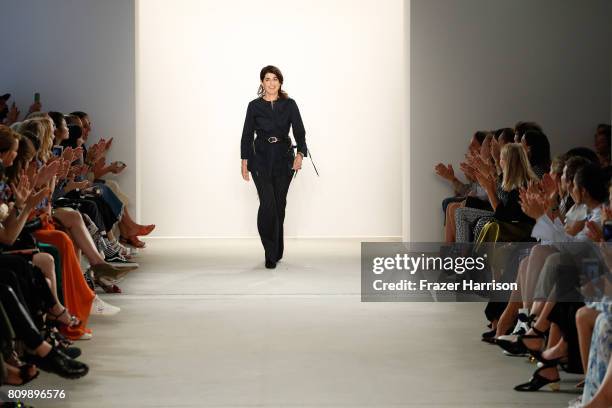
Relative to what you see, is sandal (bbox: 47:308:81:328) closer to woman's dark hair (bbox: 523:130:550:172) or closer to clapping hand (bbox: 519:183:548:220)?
clapping hand (bbox: 519:183:548:220)

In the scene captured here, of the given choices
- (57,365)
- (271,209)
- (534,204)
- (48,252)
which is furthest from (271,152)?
(57,365)

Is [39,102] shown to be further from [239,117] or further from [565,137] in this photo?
[565,137]

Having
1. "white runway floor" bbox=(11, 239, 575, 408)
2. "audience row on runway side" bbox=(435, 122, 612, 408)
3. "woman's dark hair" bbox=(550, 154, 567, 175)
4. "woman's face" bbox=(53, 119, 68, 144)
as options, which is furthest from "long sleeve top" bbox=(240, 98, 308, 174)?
"woman's dark hair" bbox=(550, 154, 567, 175)

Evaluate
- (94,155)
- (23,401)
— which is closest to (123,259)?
(94,155)

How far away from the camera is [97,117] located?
28.0 feet

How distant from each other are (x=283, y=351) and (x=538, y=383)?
1158mm

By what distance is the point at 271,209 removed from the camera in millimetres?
7707

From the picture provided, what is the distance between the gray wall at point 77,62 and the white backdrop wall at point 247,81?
4.26ft

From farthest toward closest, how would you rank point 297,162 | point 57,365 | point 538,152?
1. point 297,162
2. point 538,152
3. point 57,365

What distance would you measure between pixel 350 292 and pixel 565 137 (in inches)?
101

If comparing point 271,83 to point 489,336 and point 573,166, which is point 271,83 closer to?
point 489,336

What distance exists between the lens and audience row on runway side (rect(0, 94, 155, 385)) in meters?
3.92

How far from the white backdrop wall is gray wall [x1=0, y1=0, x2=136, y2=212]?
130 cm

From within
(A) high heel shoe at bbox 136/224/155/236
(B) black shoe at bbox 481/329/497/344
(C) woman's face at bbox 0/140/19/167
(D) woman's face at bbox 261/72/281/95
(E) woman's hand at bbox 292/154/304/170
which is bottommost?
(B) black shoe at bbox 481/329/497/344
